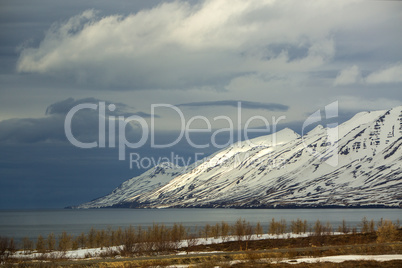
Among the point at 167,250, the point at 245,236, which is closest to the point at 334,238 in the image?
the point at 245,236

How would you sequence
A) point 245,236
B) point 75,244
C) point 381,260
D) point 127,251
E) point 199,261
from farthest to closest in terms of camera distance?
point 245,236 < point 75,244 < point 127,251 < point 199,261 < point 381,260

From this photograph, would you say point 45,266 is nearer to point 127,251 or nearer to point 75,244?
point 127,251

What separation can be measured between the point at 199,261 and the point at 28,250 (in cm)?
3356

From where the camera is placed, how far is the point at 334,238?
74750mm

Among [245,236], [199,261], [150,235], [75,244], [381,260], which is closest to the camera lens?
[381,260]

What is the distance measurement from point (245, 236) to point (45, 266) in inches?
1682

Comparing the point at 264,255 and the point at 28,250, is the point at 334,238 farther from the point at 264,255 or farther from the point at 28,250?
the point at 28,250

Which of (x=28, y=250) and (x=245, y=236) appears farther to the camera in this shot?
(x=245, y=236)

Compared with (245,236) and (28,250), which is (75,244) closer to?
(28,250)

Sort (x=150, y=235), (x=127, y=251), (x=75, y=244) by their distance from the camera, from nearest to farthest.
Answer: (x=127, y=251)
(x=150, y=235)
(x=75, y=244)

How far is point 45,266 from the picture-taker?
45.6 m

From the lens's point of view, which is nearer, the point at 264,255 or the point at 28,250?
the point at 264,255

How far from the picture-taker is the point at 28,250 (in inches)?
2955

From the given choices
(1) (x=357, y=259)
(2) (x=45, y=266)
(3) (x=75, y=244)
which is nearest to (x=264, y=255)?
(1) (x=357, y=259)
